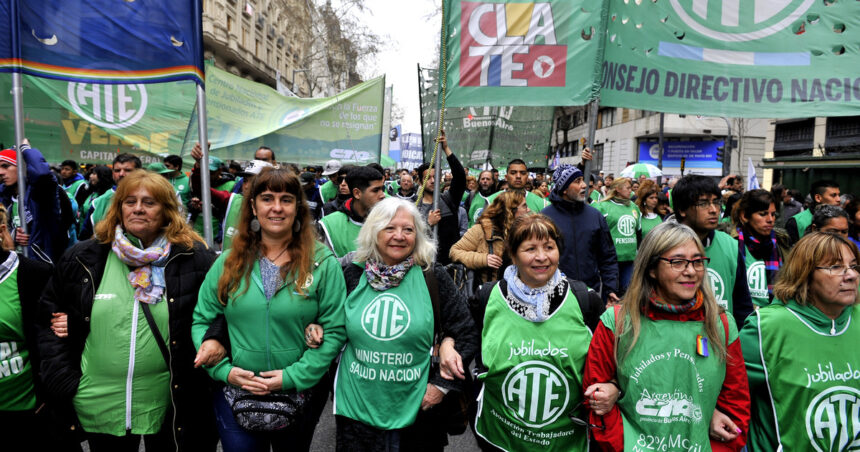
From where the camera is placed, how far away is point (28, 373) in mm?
2551

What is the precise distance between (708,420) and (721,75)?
10.1 ft

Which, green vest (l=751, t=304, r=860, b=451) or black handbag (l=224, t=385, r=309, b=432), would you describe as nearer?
green vest (l=751, t=304, r=860, b=451)

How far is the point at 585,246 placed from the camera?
13.5ft

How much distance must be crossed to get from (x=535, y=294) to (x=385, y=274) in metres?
0.71

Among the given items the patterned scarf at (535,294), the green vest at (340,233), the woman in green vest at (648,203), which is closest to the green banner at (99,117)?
the green vest at (340,233)

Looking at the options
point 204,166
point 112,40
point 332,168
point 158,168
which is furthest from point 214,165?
point 204,166

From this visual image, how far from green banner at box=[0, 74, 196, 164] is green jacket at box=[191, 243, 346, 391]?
2.16 metres

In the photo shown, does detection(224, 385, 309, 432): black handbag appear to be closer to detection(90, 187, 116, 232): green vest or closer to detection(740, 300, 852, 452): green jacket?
detection(740, 300, 852, 452): green jacket

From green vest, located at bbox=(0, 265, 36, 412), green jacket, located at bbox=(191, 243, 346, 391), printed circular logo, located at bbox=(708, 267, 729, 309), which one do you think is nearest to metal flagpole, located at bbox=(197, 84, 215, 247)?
green vest, located at bbox=(0, 265, 36, 412)

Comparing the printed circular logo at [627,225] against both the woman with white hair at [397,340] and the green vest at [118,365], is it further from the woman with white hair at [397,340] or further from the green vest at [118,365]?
the green vest at [118,365]

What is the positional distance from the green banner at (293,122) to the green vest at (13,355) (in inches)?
222

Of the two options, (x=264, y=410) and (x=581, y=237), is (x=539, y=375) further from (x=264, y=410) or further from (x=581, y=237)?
(x=581, y=237)

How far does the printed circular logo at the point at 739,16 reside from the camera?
13.1 feet

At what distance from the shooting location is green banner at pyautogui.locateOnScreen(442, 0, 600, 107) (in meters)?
4.22
